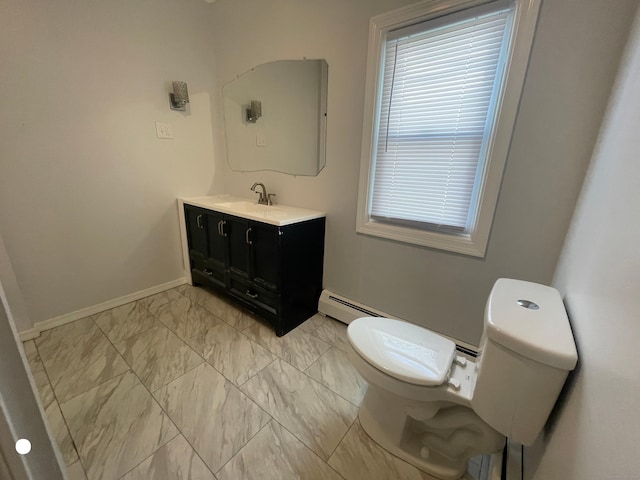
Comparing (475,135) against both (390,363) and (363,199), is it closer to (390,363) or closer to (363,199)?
(363,199)

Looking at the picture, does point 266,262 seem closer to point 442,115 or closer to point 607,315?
point 442,115

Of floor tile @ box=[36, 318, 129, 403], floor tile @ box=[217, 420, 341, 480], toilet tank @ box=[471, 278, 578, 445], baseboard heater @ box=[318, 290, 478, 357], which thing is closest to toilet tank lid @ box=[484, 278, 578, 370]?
toilet tank @ box=[471, 278, 578, 445]

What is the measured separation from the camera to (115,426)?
3.69ft

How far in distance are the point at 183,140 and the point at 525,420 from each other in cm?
264

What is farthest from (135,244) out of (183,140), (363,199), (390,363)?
(390,363)

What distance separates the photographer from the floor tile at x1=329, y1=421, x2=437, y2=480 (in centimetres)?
99

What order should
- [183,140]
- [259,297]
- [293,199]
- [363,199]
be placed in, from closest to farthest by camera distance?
1. [363,199]
2. [259,297]
3. [293,199]
4. [183,140]

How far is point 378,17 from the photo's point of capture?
1.39m

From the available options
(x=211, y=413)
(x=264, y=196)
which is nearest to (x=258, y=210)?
(x=264, y=196)

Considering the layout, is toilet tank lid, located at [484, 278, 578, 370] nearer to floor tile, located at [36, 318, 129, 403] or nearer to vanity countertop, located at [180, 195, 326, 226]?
vanity countertop, located at [180, 195, 326, 226]

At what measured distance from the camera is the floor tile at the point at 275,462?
3.18 feet

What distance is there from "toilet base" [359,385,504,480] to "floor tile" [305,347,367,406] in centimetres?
22

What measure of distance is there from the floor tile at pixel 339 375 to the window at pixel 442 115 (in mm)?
821

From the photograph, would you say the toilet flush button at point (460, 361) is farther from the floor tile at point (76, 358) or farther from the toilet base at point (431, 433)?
the floor tile at point (76, 358)
